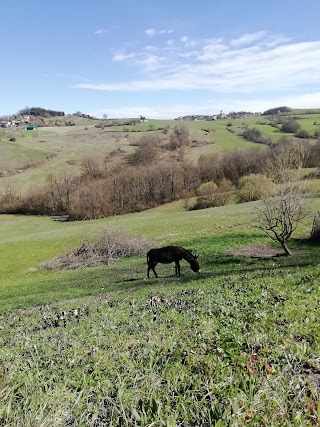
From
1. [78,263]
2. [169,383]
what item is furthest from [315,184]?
[169,383]

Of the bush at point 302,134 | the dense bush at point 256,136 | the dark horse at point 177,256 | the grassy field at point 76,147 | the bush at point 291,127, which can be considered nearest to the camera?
the dark horse at point 177,256

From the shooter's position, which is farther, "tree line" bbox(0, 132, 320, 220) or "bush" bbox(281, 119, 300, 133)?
"bush" bbox(281, 119, 300, 133)

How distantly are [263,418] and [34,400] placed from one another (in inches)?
107

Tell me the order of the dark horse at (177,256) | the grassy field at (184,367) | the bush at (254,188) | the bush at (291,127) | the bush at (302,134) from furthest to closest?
the bush at (291,127), the bush at (302,134), the bush at (254,188), the dark horse at (177,256), the grassy field at (184,367)

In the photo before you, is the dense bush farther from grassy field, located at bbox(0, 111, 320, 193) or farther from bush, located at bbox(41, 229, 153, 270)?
bush, located at bbox(41, 229, 153, 270)

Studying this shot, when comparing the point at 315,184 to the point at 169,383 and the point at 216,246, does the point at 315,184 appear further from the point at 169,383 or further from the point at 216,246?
the point at 169,383

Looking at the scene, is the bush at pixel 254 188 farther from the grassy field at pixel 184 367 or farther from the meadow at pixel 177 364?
the grassy field at pixel 184 367

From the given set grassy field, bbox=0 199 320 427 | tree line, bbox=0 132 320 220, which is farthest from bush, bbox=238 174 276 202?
grassy field, bbox=0 199 320 427

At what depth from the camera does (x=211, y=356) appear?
5.55 meters

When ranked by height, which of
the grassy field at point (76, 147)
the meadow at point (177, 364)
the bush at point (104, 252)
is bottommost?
the bush at point (104, 252)

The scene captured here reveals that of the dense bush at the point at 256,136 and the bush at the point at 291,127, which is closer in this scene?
the dense bush at the point at 256,136

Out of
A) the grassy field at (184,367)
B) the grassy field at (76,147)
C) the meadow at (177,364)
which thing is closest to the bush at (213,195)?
the grassy field at (76,147)

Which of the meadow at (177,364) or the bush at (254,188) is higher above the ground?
the meadow at (177,364)

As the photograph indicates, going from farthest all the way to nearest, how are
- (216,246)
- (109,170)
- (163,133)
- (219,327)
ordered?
(163,133)
(109,170)
(216,246)
(219,327)
